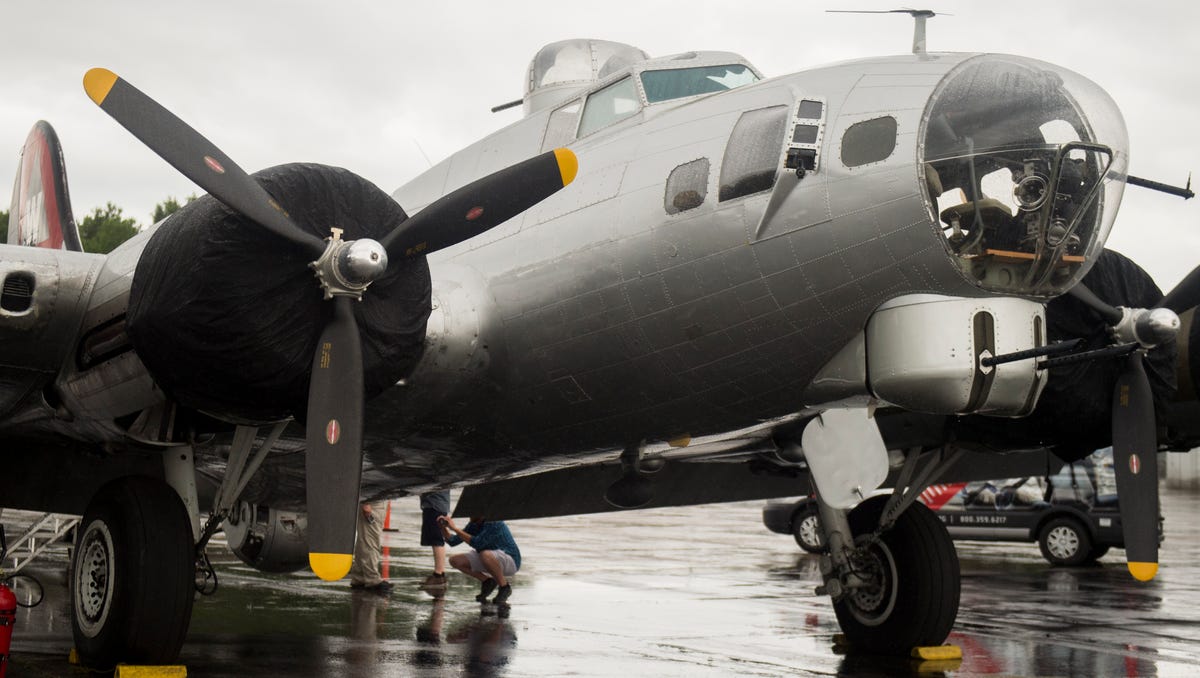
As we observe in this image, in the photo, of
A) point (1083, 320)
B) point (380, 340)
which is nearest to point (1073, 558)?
point (1083, 320)

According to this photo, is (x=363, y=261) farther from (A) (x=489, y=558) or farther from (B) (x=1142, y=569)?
(A) (x=489, y=558)

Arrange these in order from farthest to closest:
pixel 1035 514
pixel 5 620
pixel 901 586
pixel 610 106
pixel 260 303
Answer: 1. pixel 1035 514
2. pixel 901 586
3. pixel 610 106
4. pixel 5 620
5. pixel 260 303

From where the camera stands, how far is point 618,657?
31.3 ft

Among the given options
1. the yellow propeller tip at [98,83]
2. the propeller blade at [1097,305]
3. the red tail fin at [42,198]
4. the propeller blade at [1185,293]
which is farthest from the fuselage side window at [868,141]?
the red tail fin at [42,198]

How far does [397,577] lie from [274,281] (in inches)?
418

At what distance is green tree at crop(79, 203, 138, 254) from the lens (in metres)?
70.4

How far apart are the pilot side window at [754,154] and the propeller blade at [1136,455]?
3.63 m

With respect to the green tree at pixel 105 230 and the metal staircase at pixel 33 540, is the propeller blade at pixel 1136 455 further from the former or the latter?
the green tree at pixel 105 230

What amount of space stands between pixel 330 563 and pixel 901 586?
16.4 feet

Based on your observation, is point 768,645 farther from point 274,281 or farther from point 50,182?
point 50,182

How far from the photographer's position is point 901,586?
998cm

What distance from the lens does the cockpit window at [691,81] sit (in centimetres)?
842

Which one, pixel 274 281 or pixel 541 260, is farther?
pixel 541 260

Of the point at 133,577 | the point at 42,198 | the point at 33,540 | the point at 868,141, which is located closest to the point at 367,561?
the point at 33,540
